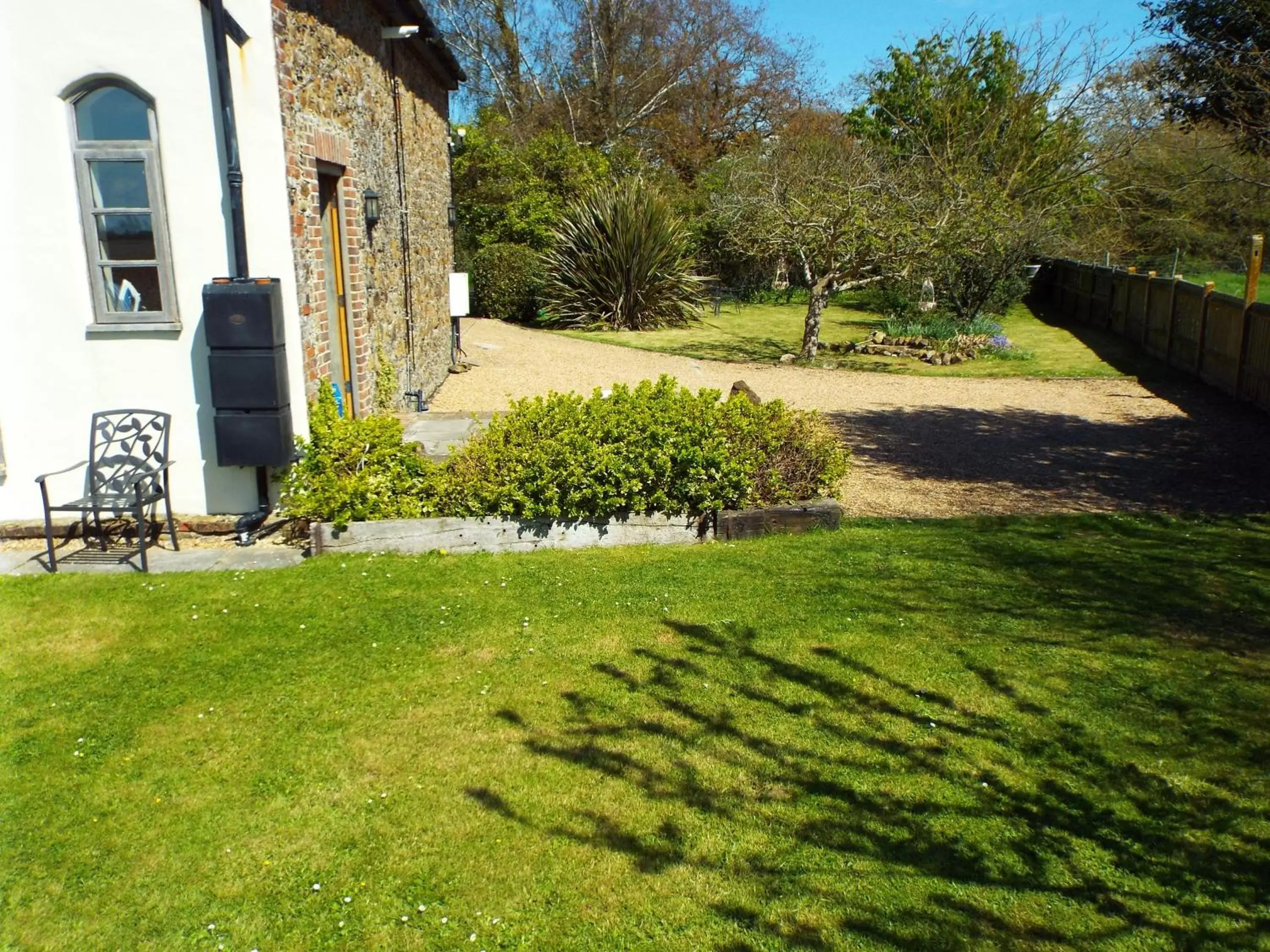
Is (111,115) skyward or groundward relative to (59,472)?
skyward

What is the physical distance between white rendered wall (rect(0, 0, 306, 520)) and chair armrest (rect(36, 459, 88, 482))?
0.20 feet

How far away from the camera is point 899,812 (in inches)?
138

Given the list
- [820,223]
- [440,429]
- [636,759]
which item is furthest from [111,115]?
[820,223]

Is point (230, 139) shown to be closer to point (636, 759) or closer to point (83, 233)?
point (83, 233)

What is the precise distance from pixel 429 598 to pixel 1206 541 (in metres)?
5.10

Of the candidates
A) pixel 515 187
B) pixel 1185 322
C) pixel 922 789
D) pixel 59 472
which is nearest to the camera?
pixel 922 789

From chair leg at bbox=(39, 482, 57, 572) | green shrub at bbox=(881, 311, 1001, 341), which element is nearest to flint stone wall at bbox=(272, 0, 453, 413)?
chair leg at bbox=(39, 482, 57, 572)

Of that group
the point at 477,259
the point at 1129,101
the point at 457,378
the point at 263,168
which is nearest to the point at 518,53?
the point at 477,259

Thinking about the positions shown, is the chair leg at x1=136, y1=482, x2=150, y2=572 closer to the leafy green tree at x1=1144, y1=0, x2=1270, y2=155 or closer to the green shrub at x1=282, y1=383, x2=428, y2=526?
the green shrub at x1=282, y1=383, x2=428, y2=526

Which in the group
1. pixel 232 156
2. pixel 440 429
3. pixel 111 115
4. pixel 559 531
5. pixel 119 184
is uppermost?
pixel 111 115

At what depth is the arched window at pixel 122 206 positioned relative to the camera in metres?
6.24

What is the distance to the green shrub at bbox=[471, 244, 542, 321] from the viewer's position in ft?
71.3

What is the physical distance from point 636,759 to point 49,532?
4.13 metres

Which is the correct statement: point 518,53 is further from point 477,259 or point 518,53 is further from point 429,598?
point 429,598
